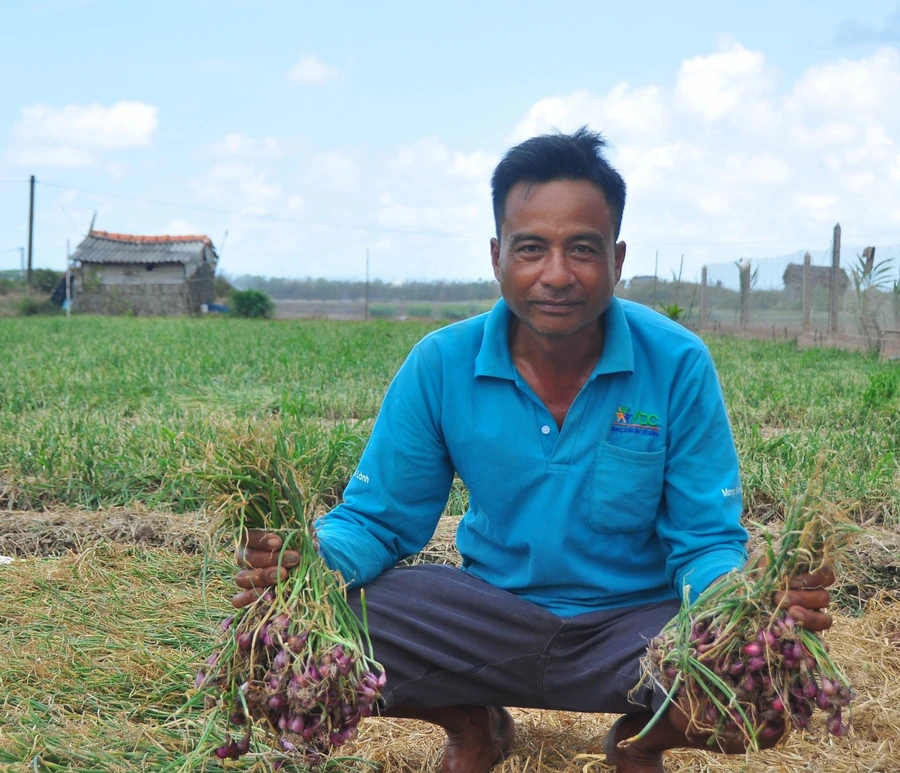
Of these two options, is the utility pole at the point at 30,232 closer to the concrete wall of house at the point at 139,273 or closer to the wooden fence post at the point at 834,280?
the concrete wall of house at the point at 139,273

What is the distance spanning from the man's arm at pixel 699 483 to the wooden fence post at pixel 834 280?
11.2 metres

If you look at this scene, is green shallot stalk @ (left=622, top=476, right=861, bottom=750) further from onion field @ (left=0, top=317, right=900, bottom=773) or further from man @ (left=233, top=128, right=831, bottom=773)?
man @ (left=233, top=128, right=831, bottom=773)

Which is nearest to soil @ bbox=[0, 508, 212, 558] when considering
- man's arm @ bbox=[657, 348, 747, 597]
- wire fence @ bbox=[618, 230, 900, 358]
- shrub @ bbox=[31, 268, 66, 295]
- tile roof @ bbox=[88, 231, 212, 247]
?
man's arm @ bbox=[657, 348, 747, 597]

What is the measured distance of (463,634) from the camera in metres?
2.14

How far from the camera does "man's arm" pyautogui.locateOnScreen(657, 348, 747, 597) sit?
2.10 meters

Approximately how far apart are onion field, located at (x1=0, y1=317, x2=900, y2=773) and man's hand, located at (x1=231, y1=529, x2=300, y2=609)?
3.1 inches

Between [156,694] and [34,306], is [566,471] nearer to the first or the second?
[156,694]

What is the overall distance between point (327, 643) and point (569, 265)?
949mm

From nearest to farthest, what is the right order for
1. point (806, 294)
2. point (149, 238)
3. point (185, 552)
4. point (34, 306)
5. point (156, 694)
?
point (156, 694) → point (185, 552) → point (806, 294) → point (34, 306) → point (149, 238)

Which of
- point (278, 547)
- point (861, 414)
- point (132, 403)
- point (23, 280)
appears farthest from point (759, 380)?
point (23, 280)

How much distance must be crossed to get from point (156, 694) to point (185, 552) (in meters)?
1.22

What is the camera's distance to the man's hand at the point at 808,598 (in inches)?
65.9

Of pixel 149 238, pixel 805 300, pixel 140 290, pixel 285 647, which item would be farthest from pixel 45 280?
pixel 285 647

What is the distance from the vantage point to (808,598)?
1.68 m
